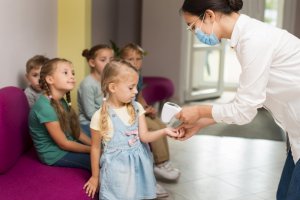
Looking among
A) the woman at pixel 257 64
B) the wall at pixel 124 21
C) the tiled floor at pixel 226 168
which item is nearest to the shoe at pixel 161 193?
the tiled floor at pixel 226 168

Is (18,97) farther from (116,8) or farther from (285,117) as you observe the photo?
(116,8)

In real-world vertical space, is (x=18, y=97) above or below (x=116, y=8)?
below

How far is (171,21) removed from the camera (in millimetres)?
6254

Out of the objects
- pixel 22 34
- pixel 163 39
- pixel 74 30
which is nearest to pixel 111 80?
pixel 22 34

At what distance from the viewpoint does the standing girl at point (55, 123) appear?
2.41 metres

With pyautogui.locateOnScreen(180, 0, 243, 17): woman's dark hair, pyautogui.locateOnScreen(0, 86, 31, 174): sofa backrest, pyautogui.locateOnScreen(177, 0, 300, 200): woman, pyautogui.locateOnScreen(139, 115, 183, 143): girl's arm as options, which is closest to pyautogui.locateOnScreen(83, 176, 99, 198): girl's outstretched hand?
pyautogui.locateOnScreen(139, 115, 183, 143): girl's arm

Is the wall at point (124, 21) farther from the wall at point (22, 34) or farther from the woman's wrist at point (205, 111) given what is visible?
the woman's wrist at point (205, 111)

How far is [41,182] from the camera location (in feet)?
7.14

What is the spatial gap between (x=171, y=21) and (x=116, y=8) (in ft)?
2.87

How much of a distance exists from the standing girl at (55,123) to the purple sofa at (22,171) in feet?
0.20

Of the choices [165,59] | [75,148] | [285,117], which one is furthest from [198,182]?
[165,59]

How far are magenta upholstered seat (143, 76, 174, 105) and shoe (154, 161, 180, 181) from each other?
73.9 inches

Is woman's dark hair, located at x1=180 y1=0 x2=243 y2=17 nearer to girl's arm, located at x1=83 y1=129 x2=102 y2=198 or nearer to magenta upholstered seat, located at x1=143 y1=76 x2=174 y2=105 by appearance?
girl's arm, located at x1=83 y1=129 x2=102 y2=198

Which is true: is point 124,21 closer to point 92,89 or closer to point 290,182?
point 92,89
